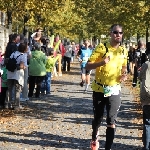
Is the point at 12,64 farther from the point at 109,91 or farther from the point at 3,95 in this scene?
the point at 109,91

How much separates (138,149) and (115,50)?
1910 millimetres

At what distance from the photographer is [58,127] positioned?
33.6 feet

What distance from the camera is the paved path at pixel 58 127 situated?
8469 mm

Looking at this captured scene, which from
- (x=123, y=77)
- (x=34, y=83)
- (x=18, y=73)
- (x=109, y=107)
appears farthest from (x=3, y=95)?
(x=123, y=77)

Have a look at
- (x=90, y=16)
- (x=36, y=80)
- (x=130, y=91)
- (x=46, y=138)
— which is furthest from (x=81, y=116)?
(x=90, y=16)

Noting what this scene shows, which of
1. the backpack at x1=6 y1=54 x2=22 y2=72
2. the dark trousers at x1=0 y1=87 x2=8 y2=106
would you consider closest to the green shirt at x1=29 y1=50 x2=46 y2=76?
the dark trousers at x1=0 y1=87 x2=8 y2=106

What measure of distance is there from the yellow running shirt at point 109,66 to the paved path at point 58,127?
1393 mm

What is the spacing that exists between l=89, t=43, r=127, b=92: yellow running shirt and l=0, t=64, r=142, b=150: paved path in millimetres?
1393

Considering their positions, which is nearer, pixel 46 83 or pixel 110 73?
pixel 110 73

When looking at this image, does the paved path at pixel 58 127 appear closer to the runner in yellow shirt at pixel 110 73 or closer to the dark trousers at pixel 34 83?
the dark trousers at pixel 34 83

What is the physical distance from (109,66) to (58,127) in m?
3.25

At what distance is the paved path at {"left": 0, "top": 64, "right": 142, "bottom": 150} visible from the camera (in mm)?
8469

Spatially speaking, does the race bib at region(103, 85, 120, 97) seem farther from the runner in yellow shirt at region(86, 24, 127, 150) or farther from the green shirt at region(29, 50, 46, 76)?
the green shirt at region(29, 50, 46, 76)

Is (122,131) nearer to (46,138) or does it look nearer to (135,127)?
(135,127)
